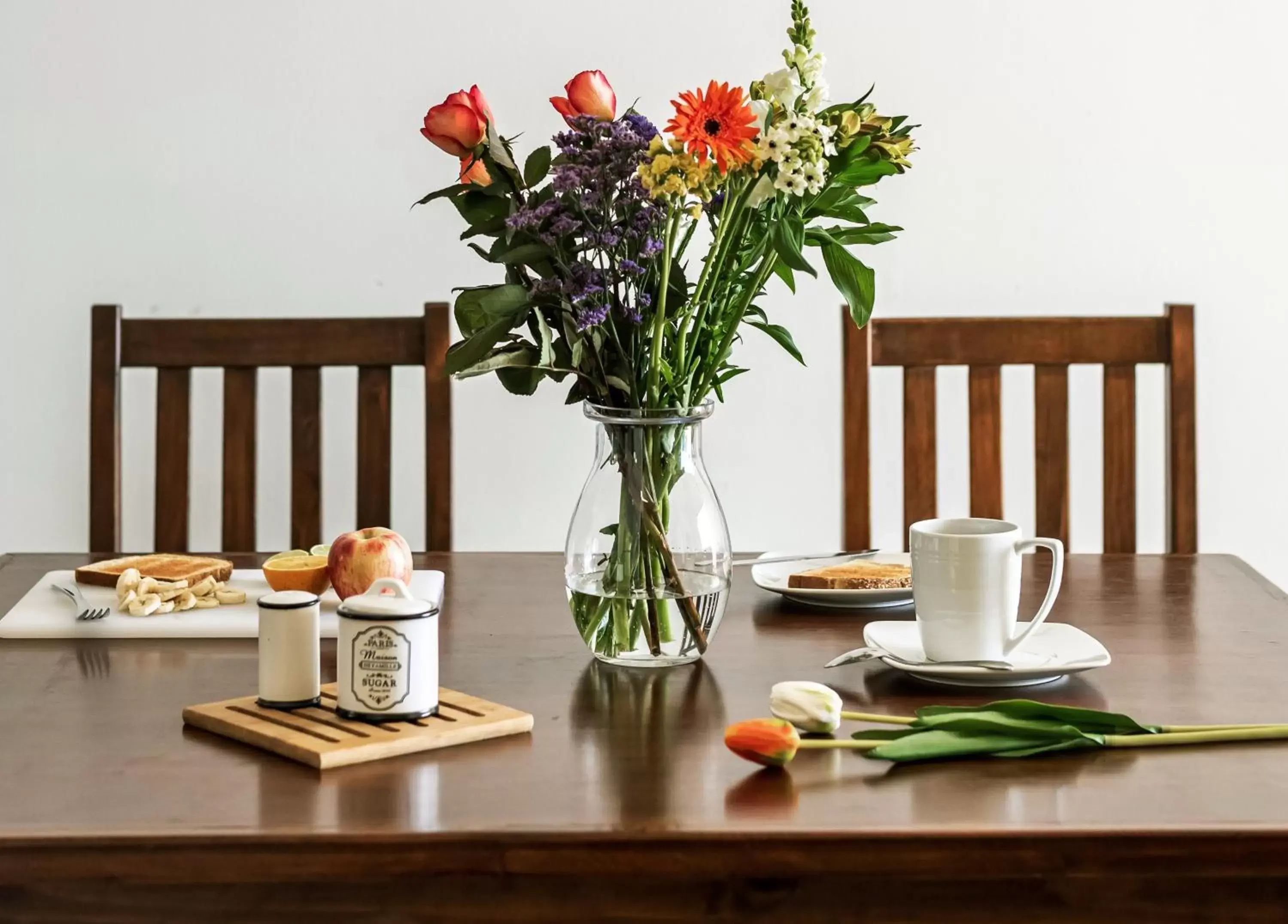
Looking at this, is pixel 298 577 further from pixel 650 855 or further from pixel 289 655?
pixel 650 855

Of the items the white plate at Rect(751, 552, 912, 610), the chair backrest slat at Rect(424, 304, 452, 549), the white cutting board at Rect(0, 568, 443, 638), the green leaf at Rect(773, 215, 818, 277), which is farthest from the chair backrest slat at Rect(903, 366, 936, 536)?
the green leaf at Rect(773, 215, 818, 277)

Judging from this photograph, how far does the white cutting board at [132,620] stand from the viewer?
1.27 m

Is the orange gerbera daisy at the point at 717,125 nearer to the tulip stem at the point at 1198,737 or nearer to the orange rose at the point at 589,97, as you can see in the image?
the orange rose at the point at 589,97

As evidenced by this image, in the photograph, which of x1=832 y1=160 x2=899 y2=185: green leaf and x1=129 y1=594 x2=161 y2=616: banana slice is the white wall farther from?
x1=832 y1=160 x2=899 y2=185: green leaf

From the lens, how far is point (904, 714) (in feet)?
3.37

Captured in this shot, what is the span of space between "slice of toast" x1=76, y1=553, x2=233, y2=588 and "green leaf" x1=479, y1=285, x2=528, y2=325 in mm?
520

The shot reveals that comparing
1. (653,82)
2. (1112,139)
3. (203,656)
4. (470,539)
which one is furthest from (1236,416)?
(203,656)

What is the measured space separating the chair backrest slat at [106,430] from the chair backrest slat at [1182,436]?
53.9 inches

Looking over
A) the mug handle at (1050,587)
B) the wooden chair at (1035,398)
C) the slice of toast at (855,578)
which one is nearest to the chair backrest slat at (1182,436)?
the wooden chair at (1035,398)

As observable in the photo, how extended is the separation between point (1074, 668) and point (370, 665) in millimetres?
522

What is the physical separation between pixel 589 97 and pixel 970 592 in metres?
0.47

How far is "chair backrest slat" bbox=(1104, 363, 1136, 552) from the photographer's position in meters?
1.88

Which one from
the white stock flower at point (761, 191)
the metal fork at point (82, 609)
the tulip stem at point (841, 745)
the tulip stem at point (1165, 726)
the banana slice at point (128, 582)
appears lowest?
the tulip stem at point (841, 745)

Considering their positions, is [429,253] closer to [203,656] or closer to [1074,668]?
[203,656]
